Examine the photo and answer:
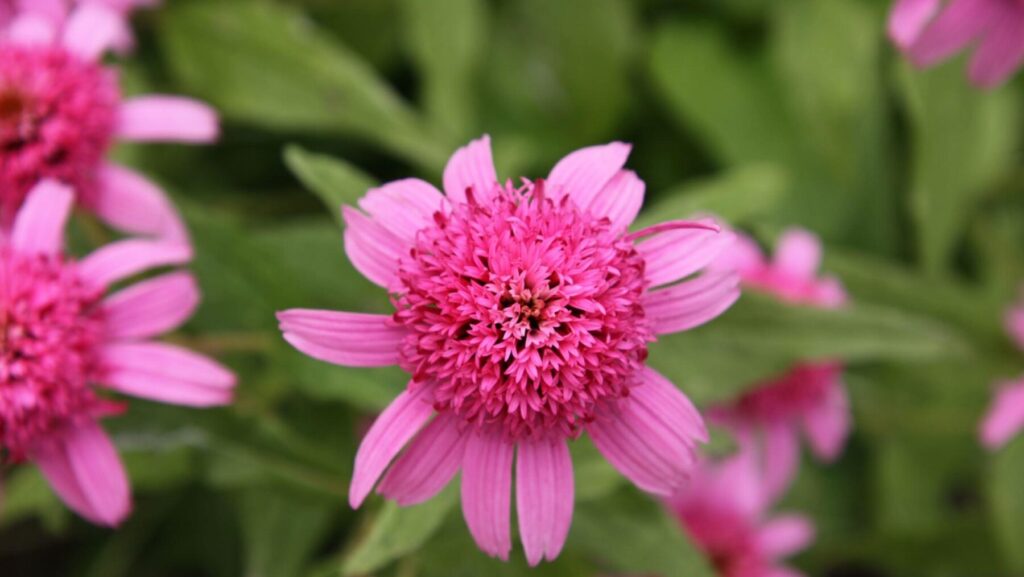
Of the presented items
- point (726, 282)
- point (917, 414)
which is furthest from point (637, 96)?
point (726, 282)

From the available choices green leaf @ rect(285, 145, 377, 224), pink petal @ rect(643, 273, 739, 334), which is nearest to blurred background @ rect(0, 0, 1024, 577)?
green leaf @ rect(285, 145, 377, 224)

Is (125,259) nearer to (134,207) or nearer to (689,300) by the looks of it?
(134,207)

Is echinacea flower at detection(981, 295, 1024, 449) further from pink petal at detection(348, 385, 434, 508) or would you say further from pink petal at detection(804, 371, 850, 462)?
pink petal at detection(348, 385, 434, 508)

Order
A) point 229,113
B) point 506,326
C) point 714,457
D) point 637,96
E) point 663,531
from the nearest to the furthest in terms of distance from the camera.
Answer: point 506,326, point 663,531, point 714,457, point 229,113, point 637,96

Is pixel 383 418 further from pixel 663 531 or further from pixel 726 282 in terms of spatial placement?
pixel 663 531

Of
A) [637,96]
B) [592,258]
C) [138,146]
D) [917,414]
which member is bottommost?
[138,146]

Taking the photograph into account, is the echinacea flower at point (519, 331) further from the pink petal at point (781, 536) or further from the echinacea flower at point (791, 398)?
the pink petal at point (781, 536)

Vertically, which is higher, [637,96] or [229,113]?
[637,96]
